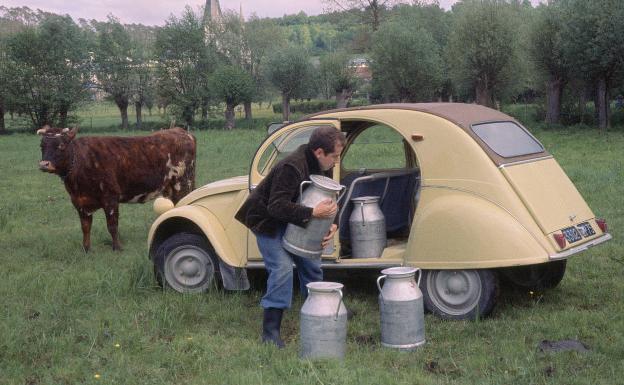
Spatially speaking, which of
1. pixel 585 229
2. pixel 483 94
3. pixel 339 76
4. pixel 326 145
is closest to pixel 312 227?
pixel 326 145

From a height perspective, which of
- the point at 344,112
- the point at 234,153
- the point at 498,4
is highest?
the point at 498,4

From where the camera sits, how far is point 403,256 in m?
6.48

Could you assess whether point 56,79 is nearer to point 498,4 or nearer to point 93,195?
point 498,4

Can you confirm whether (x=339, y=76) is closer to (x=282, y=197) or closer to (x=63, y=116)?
(x=63, y=116)

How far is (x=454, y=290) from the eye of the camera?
633cm

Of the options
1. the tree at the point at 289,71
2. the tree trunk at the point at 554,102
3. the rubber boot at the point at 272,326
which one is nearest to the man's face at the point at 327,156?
the rubber boot at the point at 272,326

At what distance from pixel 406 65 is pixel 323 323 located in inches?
1515

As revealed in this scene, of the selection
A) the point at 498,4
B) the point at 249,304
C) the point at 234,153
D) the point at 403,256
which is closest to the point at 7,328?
the point at 249,304

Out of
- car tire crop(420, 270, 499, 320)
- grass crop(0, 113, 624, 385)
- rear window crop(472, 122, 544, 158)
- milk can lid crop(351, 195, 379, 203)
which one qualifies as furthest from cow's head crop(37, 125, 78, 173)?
rear window crop(472, 122, 544, 158)

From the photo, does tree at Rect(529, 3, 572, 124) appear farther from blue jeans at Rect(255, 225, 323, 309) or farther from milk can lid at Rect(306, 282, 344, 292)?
milk can lid at Rect(306, 282, 344, 292)

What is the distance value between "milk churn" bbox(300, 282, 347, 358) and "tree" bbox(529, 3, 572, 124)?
2831 cm

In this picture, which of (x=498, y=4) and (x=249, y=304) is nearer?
(x=249, y=304)

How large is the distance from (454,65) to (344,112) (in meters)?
33.2

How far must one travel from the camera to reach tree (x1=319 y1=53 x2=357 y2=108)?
49.0 m
